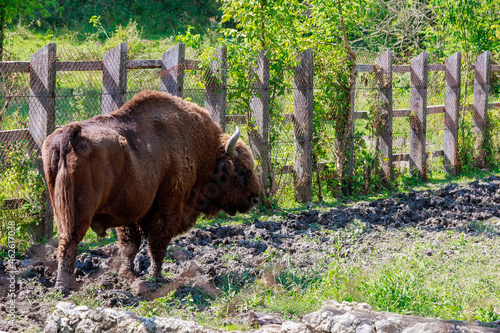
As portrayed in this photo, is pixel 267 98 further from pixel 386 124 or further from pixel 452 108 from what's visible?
pixel 452 108

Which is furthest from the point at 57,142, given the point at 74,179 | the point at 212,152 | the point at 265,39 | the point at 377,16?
the point at 377,16

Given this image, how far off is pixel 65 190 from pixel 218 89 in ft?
13.9

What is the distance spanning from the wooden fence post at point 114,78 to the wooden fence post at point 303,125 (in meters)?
3.37

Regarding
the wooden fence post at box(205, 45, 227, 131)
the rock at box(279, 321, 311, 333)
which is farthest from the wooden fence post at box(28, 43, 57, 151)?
the rock at box(279, 321, 311, 333)

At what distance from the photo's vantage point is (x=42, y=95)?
7062 millimetres

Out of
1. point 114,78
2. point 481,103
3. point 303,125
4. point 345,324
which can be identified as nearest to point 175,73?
point 114,78

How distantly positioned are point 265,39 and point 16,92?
4090mm

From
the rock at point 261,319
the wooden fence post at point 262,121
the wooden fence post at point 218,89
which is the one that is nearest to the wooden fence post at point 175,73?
the wooden fence post at point 218,89

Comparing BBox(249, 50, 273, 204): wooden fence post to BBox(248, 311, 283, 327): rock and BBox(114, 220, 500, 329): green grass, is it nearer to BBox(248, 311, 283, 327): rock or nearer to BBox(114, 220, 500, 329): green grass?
BBox(114, 220, 500, 329): green grass

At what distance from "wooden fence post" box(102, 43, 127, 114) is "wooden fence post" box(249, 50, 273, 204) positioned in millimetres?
2386

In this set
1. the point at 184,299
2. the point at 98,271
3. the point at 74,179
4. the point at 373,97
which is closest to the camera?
the point at 74,179

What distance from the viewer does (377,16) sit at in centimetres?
2091

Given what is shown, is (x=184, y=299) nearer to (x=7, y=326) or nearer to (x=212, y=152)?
(x=7, y=326)

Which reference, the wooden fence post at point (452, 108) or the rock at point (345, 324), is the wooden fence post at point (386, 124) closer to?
the wooden fence post at point (452, 108)
